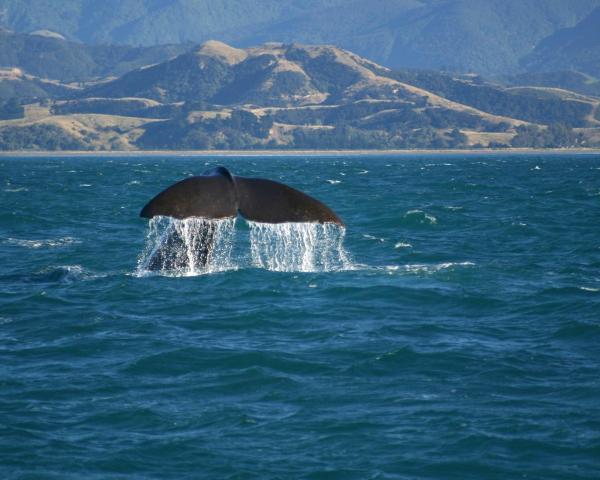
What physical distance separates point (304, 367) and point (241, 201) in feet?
7.71

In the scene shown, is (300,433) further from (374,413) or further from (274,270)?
(274,270)

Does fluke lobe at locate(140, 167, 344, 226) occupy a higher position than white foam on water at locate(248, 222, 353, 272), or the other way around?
fluke lobe at locate(140, 167, 344, 226)

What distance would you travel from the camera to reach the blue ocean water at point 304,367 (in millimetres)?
10633

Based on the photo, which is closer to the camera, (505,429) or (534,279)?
(505,429)

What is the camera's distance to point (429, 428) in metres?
11.4

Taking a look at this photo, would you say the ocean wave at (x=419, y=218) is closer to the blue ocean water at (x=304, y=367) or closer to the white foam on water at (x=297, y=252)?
the white foam on water at (x=297, y=252)

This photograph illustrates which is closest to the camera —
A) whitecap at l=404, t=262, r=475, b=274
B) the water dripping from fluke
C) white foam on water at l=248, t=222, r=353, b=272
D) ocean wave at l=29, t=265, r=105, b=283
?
the water dripping from fluke

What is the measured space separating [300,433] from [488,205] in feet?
114

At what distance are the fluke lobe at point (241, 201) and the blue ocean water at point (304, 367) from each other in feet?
6.09

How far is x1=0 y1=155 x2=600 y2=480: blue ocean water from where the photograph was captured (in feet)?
34.9

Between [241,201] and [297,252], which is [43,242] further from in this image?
[241,201]

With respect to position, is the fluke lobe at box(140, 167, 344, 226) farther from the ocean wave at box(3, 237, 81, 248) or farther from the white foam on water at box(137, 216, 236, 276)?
the ocean wave at box(3, 237, 81, 248)

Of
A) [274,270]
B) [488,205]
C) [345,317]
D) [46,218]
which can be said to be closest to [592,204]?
[488,205]

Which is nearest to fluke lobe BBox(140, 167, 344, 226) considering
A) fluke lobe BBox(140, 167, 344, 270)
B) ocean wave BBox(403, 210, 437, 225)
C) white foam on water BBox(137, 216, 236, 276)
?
fluke lobe BBox(140, 167, 344, 270)
